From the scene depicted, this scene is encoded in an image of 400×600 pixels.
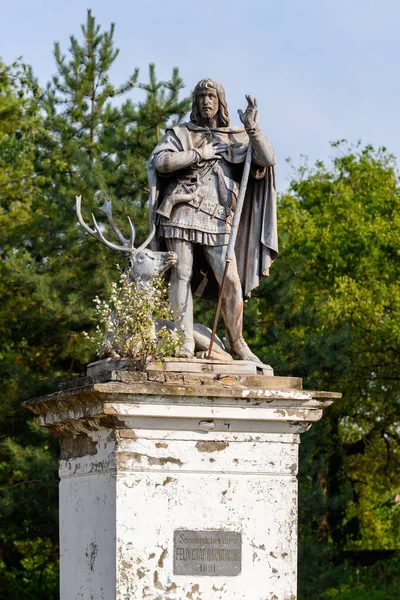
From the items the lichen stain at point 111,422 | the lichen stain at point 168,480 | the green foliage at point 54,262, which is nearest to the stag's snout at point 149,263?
the lichen stain at point 111,422

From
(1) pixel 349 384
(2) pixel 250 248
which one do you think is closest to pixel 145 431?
(2) pixel 250 248

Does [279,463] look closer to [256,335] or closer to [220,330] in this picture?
[220,330]

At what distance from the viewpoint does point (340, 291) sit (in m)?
30.5

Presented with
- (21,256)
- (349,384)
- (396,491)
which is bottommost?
(396,491)

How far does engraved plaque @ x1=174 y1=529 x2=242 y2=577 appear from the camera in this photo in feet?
27.1

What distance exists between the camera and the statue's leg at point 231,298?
9.08m

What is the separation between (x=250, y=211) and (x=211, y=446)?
5.49ft

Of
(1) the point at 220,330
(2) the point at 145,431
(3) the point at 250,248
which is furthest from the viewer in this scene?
(1) the point at 220,330

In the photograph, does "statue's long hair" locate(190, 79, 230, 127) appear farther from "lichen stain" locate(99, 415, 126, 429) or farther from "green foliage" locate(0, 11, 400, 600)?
"green foliage" locate(0, 11, 400, 600)

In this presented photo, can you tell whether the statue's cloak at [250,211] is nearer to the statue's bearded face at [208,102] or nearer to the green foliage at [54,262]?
the statue's bearded face at [208,102]

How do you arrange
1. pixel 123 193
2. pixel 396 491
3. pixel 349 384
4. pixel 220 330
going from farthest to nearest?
pixel 396 491, pixel 349 384, pixel 123 193, pixel 220 330

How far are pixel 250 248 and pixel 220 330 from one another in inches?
482

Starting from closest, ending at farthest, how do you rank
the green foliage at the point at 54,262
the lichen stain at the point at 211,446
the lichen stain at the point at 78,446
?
1. the lichen stain at the point at 211,446
2. the lichen stain at the point at 78,446
3. the green foliage at the point at 54,262

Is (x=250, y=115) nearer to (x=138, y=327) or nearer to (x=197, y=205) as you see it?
(x=197, y=205)
